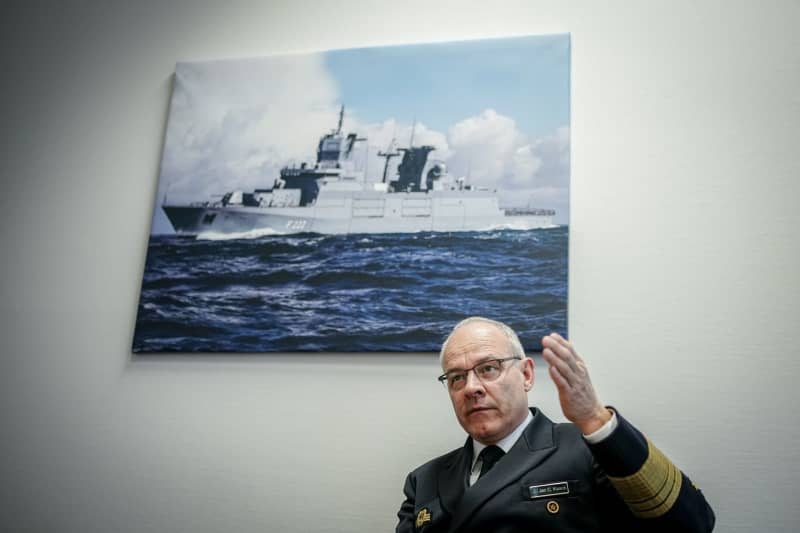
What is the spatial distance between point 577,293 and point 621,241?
0.73 ft

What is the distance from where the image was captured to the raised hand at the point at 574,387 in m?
1.34

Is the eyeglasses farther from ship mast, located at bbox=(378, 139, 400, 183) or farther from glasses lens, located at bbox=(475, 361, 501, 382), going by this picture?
ship mast, located at bbox=(378, 139, 400, 183)

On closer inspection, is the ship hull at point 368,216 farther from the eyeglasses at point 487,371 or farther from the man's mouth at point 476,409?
the man's mouth at point 476,409

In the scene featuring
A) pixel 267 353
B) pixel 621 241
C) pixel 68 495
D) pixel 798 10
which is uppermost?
pixel 798 10

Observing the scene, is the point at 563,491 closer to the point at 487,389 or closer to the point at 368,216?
the point at 487,389

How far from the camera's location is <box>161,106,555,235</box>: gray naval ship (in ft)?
7.07

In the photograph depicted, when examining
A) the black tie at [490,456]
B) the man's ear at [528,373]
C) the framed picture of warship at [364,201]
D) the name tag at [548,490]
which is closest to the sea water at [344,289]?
the framed picture of warship at [364,201]

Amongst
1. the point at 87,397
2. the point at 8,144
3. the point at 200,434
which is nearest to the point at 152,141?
the point at 8,144

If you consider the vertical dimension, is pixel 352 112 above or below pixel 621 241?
above

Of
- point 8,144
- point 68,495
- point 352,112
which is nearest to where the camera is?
point 68,495

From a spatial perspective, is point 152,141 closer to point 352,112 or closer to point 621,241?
point 352,112

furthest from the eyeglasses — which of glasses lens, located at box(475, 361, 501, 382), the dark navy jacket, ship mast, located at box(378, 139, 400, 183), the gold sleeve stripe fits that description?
ship mast, located at box(378, 139, 400, 183)

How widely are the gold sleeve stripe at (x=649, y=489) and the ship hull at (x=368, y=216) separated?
951 millimetres

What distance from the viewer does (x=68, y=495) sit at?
2158mm
